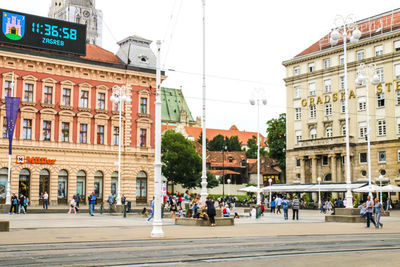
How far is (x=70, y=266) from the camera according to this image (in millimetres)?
11039

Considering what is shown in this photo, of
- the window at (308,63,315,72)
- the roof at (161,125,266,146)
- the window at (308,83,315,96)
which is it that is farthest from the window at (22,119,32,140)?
the roof at (161,125,266,146)

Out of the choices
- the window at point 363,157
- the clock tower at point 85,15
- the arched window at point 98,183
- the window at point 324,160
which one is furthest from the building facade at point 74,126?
the clock tower at point 85,15

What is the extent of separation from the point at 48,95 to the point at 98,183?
417 inches

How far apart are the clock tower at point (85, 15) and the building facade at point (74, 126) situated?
6726 cm

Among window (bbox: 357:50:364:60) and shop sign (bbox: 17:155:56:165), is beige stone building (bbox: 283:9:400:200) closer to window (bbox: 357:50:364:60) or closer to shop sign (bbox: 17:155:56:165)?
window (bbox: 357:50:364:60)

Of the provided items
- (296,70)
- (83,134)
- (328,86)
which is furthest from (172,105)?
(83,134)

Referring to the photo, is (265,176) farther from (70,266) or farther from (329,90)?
(70,266)

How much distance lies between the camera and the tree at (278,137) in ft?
274

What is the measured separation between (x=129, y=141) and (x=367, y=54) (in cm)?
3425

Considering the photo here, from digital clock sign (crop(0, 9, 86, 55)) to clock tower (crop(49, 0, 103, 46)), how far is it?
68401 mm

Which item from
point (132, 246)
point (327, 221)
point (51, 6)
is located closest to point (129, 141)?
point (327, 221)

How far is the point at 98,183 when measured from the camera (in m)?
54.4

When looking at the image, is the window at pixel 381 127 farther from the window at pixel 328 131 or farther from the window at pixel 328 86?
the window at pixel 328 86

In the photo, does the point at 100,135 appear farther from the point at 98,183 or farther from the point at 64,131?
the point at 98,183
